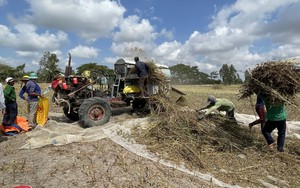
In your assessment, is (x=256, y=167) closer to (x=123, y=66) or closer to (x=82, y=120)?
(x=82, y=120)

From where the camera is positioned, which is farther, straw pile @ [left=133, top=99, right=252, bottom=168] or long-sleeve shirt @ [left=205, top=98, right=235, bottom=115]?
long-sleeve shirt @ [left=205, top=98, right=235, bottom=115]

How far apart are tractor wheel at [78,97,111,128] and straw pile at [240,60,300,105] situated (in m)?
3.73

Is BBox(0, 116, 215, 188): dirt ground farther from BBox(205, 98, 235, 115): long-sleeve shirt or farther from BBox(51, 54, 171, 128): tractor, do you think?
BBox(205, 98, 235, 115): long-sleeve shirt

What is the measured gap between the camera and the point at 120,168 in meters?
4.64

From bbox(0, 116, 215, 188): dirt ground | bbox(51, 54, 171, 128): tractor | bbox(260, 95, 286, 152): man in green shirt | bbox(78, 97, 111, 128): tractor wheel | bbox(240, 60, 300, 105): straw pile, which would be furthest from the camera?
bbox(51, 54, 171, 128): tractor

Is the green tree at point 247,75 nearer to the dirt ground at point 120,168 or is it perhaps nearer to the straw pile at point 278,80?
the straw pile at point 278,80

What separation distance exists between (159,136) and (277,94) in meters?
2.41

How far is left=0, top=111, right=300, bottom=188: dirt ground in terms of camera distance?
166 inches

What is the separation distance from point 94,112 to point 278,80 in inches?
170

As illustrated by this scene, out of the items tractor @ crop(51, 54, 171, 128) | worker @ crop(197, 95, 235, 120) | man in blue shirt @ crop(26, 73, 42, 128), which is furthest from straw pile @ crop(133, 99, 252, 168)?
man in blue shirt @ crop(26, 73, 42, 128)

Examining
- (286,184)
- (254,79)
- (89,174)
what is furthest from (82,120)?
(286,184)

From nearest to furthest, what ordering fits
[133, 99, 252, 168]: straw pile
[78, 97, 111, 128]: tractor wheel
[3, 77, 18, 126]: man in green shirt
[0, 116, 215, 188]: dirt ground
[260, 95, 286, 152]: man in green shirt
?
1. [0, 116, 215, 188]: dirt ground
2. [133, 99, 252, 168]: straw pile
3. [260, 95, 286, 152]: man in green shirt
4. [3, 77, 18, 126]: man in green shirt
5. [78, 97, 111, 128]: tractor wheel

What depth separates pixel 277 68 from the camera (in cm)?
536

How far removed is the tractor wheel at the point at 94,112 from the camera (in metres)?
7.25
